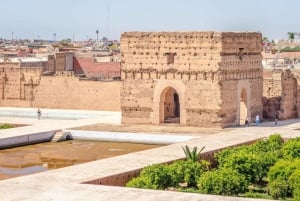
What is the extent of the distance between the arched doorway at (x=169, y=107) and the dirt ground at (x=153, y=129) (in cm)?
61

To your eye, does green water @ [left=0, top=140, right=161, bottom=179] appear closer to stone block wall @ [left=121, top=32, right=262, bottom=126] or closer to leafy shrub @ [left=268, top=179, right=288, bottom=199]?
stone block wall @ [left=121, top=32, right=262, bottom=126]

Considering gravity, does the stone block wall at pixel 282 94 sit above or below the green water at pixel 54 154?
above

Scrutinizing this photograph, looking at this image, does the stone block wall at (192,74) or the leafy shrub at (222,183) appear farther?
the stone block wall at (192,74)

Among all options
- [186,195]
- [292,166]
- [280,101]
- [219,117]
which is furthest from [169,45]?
[186,195]

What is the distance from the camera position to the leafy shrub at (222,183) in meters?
13.6

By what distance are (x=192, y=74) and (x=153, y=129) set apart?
2.15m

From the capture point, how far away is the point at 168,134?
21969 millimetres

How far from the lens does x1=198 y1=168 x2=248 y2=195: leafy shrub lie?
1359cm

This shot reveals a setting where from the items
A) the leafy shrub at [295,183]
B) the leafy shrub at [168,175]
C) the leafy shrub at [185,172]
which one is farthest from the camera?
the leafy shrub at [185,172]

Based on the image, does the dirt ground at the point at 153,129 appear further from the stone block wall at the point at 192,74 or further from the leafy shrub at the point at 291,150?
the leafy shrub at the point at 291,150

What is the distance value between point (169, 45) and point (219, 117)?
2.82m

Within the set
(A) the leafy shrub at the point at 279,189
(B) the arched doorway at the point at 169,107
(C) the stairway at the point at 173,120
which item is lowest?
(A) the leafy shrub at the point at 279,189

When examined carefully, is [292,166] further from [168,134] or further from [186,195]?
[168,134]

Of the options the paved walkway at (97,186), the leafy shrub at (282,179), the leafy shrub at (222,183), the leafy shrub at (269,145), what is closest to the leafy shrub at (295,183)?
the leafy shrub at (282,179)
